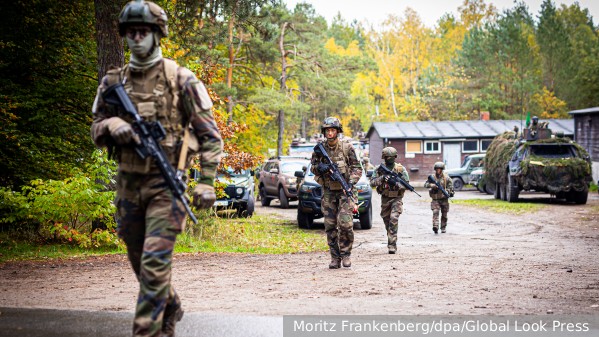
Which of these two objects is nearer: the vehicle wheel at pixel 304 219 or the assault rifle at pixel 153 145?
the assault rifle at pixel 153 145

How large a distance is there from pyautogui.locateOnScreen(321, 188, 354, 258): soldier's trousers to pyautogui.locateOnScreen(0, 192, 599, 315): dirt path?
1.09ft

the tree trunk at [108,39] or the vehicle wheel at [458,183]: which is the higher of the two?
the tree trunk at [108,39]

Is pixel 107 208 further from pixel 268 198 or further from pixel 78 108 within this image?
pixel 268 198

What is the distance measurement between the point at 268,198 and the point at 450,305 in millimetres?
22424

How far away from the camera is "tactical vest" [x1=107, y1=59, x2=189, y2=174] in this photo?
5.49m

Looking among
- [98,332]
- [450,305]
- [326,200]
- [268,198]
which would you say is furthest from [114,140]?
[268,198]

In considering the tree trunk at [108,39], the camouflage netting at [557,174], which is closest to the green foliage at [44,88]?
the tree trunk at [108,39]

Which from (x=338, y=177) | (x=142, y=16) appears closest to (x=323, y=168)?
(x=338, y=177)

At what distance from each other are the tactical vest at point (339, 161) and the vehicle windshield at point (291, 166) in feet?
51.5

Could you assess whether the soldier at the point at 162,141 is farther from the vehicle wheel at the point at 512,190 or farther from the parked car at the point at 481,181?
the parked car at the point at 481,181

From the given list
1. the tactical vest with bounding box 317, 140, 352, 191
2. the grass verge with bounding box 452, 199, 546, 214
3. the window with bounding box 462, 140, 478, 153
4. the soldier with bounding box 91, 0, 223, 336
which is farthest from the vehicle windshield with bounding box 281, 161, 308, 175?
the window with bounding box 462, 140, 478, 153

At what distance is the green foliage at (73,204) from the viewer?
495 inches

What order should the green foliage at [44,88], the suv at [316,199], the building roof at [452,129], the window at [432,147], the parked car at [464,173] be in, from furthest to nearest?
the window at [432,147] → the building roof at [452,129] → the parked car at [464,173] → the suv at [316,199] → the green foliage at [44,88]

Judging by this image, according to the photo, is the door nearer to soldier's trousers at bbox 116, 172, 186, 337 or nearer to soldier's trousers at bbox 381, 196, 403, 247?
soldier's trousers at bbox 381, 196, 403, 247
